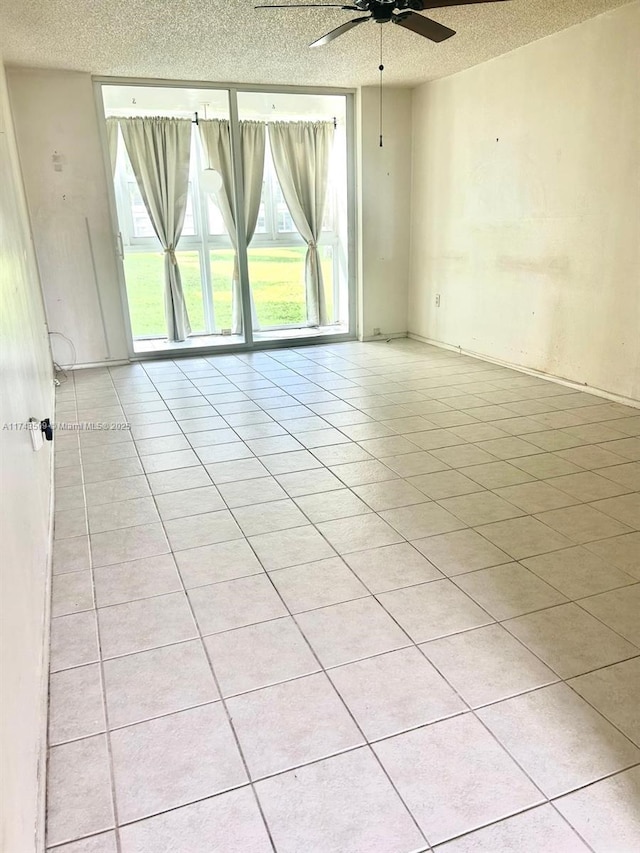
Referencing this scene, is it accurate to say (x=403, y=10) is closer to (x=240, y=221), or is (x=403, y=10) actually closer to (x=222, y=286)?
(x=240, y=221)

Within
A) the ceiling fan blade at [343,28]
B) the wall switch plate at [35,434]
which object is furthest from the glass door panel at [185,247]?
the wall switch plate at [35,434]

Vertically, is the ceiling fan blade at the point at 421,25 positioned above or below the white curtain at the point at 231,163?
above

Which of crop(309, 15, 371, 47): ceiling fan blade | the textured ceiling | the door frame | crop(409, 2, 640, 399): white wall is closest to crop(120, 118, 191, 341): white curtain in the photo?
the door frame

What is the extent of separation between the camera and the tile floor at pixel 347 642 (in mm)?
1360

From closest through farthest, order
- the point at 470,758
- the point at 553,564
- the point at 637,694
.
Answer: the point at 470,758 < the point at 637,694 < the point at 553,564

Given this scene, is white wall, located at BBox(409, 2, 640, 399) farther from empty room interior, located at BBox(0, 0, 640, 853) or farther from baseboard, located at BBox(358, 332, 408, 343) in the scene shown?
baseboard, located at BBox(358, 332, 408, 343)

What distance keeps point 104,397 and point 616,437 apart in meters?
3.63

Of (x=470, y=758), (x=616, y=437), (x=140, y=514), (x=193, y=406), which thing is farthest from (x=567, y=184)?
(x=470, y=758)

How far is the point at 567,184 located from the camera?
4.40 m

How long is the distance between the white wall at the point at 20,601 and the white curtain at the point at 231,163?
3.73m

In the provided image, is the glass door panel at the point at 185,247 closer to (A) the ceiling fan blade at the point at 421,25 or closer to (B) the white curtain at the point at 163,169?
(B) the white curtain at the point at 163,169

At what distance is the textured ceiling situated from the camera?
3689 millimetres

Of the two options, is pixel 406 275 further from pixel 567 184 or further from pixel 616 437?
pixel 616 437

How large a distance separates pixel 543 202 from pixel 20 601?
453 centimetres
